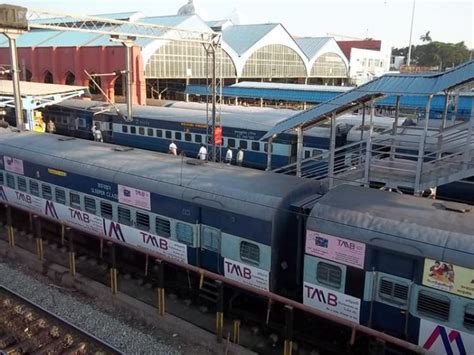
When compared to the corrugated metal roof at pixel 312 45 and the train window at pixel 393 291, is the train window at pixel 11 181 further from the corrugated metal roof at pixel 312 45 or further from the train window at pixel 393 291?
the corrugated metal roof at pixel 312 45

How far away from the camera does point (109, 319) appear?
39.2 feet

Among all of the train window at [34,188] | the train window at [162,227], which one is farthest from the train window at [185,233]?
the train window at [34,188]

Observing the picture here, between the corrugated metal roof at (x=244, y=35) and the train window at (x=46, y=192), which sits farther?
the corrugated metal roof at (x=244, y=35)

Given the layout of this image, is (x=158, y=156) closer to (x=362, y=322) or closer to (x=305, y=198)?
(x=305, y=198)

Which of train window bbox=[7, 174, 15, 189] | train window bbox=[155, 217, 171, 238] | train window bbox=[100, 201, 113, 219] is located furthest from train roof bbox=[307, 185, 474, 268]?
train window bbox=[7, 174, 15, 189]

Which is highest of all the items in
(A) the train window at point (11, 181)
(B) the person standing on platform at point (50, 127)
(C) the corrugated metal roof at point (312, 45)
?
(C) the corrugated metal roof at point (312, 45)

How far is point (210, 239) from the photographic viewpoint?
11844mm

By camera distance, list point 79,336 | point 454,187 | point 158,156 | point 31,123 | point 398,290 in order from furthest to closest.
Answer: point 31,123
point 454,187
point 158,156
point 79,336
point 398,290

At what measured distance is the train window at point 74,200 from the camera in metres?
15.2

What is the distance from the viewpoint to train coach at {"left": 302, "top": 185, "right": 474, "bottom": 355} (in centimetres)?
836

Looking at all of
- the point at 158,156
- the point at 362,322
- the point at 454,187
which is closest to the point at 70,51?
the point at 158,156

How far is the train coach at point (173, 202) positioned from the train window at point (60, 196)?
3 cm

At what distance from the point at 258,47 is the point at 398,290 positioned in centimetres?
6681

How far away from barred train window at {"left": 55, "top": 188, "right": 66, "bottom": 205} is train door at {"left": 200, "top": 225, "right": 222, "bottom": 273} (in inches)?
244
